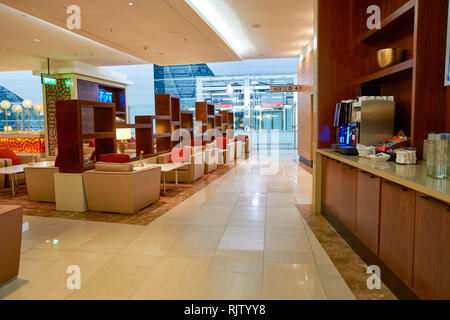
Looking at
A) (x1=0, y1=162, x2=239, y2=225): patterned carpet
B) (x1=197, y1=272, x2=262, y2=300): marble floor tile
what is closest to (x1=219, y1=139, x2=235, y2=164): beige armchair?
(x1=0, y1=162, x2=239, y2=225): patterned carpet

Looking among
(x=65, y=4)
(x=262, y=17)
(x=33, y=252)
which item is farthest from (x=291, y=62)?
(x=33, y=252)

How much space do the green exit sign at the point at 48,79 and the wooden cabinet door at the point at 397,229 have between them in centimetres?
1148

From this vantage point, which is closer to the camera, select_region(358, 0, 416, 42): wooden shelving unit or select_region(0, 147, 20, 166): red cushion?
select_region(358, 0, 416, 42): wooden shelving unit

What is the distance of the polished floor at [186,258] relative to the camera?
2.58 metres

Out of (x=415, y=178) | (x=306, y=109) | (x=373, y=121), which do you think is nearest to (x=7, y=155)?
(x=373, y=121)

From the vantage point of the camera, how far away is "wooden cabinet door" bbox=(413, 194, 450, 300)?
175 cm

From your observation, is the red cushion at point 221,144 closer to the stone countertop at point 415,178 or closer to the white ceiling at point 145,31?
the white ceiling at point 145,31

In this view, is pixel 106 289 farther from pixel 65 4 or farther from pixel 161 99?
pixel 161 99

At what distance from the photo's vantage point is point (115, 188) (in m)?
4.89

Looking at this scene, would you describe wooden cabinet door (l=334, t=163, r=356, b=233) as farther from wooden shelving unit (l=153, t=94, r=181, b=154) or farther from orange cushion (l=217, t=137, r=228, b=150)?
orange cushion (l=217, t=137, r=228, b=150)

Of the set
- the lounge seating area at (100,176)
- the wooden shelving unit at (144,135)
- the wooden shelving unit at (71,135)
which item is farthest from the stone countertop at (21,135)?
the wooden shelving unit at (71,135)

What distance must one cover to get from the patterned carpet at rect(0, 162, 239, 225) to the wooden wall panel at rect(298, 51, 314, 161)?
179 inches

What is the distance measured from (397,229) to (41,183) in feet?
18.9

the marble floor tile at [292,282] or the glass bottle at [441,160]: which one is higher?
the glass bottle at [441,160]
